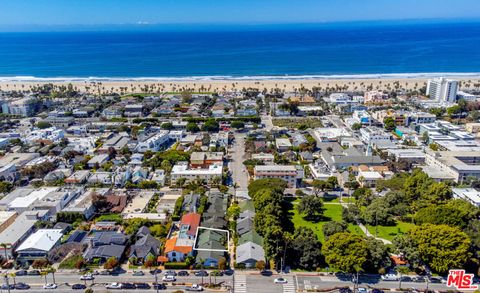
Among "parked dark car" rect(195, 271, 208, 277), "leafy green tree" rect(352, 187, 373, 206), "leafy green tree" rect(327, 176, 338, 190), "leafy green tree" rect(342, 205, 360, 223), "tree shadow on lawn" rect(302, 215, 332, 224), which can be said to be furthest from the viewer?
"leafy green tree" rect(327, 176, 338, 190)

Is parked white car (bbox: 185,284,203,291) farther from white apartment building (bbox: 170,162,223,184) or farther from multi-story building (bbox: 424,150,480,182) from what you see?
multi-story building (bbox: 424,150,480,182)

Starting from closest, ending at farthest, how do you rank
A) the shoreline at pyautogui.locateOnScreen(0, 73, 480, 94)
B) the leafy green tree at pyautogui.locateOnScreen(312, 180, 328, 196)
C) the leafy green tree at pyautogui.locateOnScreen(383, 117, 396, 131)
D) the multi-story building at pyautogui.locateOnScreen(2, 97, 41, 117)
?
1. the leafy green tree at pyautogui.locateOnScreen(312, 180, 328, 196)
2. the leafy green tree at pyautogui.locateOnScreen(383, 117, 396, 131)
3. the multi-story building at pyautogui.locateOnScreen(2, 97, 41, 117)
4. the shoreline at pyautogui.locateOnScreen(0, 73, 480, 94)

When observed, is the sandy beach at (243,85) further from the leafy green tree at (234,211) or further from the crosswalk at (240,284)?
the crosswalk at (240,284)

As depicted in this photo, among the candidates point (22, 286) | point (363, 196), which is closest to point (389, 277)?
point (363, 196)

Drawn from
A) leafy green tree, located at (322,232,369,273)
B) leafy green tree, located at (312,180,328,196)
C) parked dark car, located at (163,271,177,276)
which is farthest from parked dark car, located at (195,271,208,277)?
leafy green tree, located at (312,180,328,196)

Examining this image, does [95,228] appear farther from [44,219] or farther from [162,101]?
[162,101]

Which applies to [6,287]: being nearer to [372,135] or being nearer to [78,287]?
[78,287]

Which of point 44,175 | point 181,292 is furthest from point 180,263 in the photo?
point 44,175
